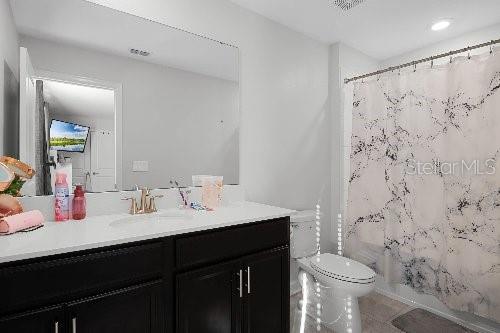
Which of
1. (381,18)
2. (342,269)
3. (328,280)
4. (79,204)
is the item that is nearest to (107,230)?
(79,204)

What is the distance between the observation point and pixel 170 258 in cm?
116

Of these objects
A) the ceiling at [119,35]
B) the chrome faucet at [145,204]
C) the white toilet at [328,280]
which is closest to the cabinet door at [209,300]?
the chrome faucet at [145,204]

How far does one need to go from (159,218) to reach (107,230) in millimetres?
372

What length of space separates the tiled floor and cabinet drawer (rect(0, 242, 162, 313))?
1.42 m

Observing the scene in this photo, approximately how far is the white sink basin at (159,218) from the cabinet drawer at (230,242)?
8.5 inches

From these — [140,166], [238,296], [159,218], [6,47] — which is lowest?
[238,296]

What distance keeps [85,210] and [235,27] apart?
1608mm

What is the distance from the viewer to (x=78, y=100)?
4.83ft

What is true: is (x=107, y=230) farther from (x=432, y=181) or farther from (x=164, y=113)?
(x=432, y=181)

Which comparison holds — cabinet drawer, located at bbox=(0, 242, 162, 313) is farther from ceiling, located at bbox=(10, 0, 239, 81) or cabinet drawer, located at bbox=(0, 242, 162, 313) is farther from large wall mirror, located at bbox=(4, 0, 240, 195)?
ceiling, located at bbox=(10, 0, 239, 81)

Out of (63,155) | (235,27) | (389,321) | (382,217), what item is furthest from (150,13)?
(389,321)

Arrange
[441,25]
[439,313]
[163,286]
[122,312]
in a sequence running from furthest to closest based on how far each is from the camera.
Result: 1. [441,25]
2. [439,313]
3. [163,286]
4. [122,312]

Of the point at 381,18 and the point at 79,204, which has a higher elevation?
the point at 381,18

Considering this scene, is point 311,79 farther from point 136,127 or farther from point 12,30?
point 12,30
